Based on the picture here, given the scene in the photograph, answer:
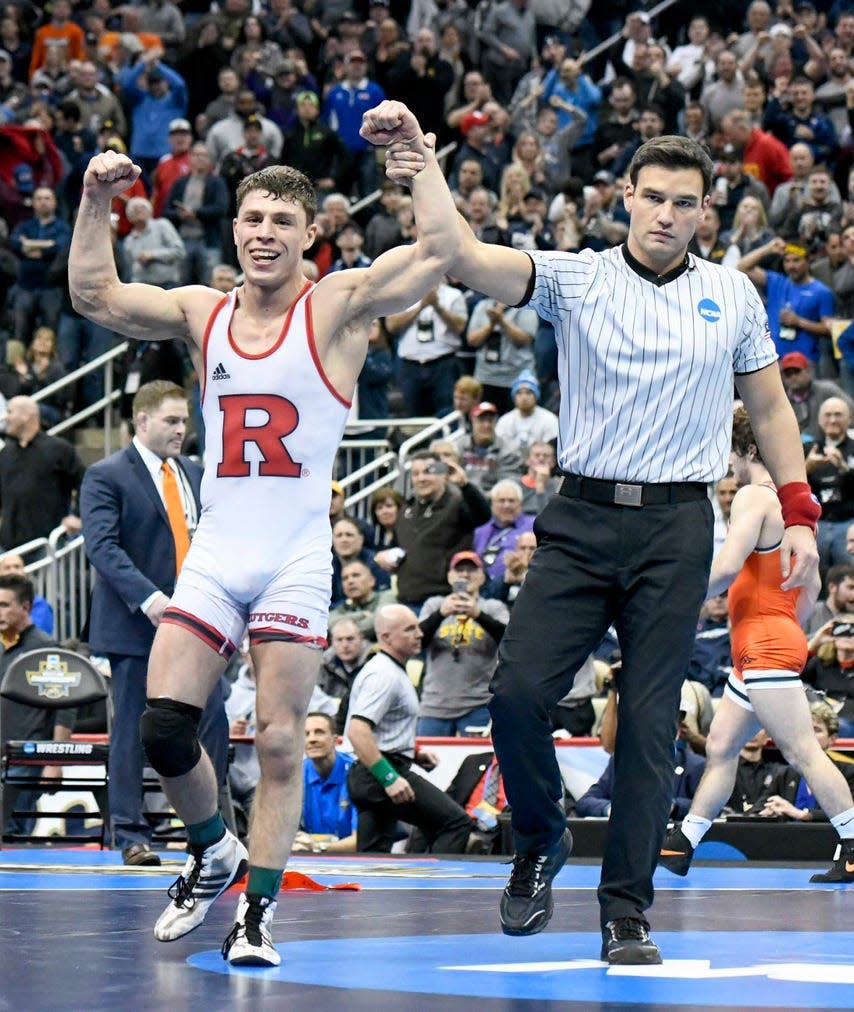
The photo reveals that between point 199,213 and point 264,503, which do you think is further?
point 199,213

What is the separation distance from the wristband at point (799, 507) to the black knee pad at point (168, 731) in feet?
5.68

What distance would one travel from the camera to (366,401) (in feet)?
54.1

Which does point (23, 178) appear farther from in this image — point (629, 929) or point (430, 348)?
point (629, 929)

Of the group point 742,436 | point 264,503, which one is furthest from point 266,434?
point 742,436

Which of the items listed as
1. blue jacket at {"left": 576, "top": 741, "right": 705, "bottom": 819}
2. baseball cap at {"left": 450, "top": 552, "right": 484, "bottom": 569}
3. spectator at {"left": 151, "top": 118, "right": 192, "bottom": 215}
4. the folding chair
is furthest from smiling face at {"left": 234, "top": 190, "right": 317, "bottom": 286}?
spectator at {"left": 151, "top": 118, "right": 192, "bottom": 215}

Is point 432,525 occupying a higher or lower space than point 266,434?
lower

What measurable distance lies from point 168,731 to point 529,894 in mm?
1064

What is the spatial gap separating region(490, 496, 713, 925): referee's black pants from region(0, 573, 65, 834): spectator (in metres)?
6.24

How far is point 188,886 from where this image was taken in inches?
219

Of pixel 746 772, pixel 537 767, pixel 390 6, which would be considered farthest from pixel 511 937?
pixel 390 6

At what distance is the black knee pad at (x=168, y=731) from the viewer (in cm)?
532

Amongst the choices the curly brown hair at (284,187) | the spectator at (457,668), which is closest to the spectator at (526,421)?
the spectator at (457,668)

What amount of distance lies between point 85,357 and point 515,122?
4730 mm

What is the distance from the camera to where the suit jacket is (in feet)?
29.5
